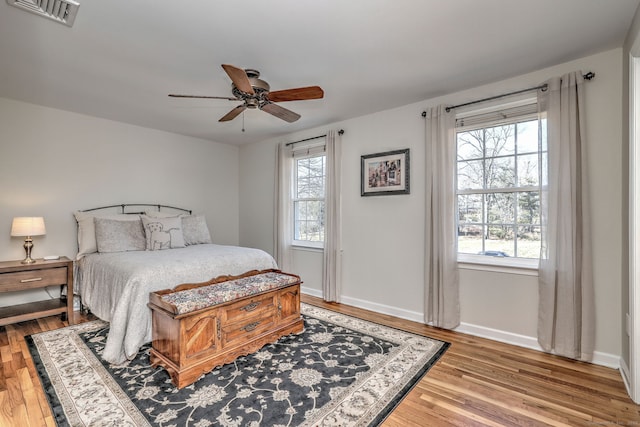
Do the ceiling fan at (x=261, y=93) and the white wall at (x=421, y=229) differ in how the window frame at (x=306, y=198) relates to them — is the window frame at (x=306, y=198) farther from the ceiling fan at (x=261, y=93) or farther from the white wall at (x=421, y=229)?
the ceiling fan at (x=261, y=93)

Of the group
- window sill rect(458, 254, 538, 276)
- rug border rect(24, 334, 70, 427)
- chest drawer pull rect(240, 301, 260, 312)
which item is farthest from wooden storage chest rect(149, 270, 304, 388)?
window sill rect(458, 254, 538, 276)

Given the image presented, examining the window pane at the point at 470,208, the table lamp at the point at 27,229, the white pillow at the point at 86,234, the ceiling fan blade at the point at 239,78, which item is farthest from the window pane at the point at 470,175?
the table lamp at the point at 27,229

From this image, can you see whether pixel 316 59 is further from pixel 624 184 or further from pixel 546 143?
pixel 624 184

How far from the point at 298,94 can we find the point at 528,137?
7.01 feet

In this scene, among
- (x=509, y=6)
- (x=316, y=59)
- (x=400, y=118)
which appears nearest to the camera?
(x=509, y=6)

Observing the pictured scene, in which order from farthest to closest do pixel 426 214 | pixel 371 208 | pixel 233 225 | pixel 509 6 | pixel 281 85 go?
1. pixel 233 225
2. pixel 371 208
3. pixel 426 214
4. pixel 281 85
5. pixel 509 6

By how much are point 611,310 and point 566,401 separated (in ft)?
3.07

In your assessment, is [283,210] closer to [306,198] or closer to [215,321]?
[306,198]

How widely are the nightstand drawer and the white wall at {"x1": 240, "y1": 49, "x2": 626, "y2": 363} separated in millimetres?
2643

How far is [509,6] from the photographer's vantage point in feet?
6.07

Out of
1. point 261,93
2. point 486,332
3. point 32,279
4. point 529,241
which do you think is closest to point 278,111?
point 261,93

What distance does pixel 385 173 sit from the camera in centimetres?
364

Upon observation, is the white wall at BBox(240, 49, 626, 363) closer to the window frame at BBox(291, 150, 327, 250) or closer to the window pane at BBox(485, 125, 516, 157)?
the window frame at BBox(291, 150, 327, 250)

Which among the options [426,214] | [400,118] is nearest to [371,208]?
[426,214]
